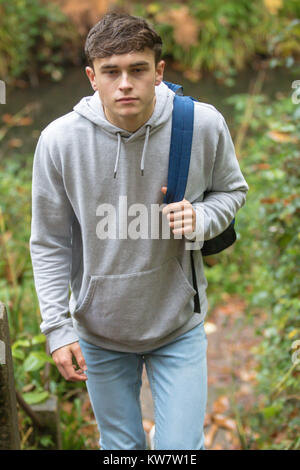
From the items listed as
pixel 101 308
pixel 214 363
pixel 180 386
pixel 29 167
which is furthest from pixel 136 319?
pixel 29 167

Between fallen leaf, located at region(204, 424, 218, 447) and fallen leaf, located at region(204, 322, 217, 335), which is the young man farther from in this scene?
fallen leaf, located at region(204, 322, 217, 335)

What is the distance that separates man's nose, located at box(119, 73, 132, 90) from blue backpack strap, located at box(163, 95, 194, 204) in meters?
0.21

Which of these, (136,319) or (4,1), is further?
(4,1)

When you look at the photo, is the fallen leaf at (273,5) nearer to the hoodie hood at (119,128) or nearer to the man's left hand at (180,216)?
the hoodie hood at (119,128)

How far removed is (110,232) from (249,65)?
8.53 m

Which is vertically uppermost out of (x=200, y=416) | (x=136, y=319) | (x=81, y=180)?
(x=81, y=180)

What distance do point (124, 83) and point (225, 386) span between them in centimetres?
268

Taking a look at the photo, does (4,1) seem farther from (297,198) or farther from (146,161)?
(146,161)

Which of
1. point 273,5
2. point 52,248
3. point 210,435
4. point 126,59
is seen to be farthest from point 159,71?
point 273,5

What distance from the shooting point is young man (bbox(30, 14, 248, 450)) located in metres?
1.75

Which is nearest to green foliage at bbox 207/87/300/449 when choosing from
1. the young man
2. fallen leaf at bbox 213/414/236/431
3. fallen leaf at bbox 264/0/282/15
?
fallen leaf at bbox 213/414/236/431

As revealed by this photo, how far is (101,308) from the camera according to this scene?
1.96 meters

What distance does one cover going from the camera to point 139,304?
193cm

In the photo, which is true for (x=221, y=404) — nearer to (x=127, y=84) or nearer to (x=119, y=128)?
(x=119, y=128)
